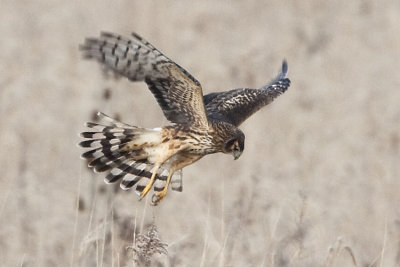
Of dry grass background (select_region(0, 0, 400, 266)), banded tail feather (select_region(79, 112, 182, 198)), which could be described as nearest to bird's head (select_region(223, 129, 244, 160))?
banded tail feather (select_region(79, 112, 182, 198))

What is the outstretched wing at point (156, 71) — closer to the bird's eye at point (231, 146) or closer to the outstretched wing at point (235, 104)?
the bird's eye at point (231, 146)

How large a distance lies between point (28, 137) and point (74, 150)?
504 millimetres

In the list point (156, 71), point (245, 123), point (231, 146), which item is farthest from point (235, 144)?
point (245, 123)

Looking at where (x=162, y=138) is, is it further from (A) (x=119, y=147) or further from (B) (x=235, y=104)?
(B) (x=235, y=104)

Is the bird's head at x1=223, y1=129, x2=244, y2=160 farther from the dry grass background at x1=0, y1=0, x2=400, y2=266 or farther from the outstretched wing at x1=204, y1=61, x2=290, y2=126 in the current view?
the dry grass background at x1=0, y1=0, x2=400, y2=266

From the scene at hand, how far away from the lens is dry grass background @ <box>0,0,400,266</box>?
29.5ft

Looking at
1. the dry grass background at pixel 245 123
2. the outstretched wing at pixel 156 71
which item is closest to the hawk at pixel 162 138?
the outstretched wing at pixel 156 71

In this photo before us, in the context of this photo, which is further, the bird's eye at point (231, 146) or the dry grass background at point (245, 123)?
the dry grass background at point (245, 123)

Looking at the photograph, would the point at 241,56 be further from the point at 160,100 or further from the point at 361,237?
the point at 160,100

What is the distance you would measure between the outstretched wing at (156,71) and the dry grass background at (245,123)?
104 cm

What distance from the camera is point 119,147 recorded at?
7238 millimetres

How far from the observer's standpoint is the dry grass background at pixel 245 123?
898cm

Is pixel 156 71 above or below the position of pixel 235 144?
above

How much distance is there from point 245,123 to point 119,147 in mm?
5264
